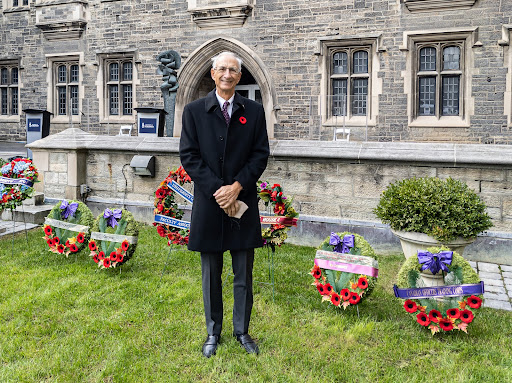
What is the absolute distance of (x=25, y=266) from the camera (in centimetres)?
498

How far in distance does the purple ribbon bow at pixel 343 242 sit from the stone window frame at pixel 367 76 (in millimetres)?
8133

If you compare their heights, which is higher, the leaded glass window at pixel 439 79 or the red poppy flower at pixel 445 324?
the leaded glass window at pixel 439 79

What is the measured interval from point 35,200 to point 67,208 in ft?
8.74

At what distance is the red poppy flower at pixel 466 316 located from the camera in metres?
3.28

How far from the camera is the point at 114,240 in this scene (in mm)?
4730

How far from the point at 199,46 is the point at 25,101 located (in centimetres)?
711

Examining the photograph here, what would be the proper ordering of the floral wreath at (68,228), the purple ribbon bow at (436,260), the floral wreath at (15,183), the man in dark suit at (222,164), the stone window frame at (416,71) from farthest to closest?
the stone window frame at (416,71), the floral wreath at (15,183), the floral wreath at (68,228), the purple ribbon bow at (436,260), the man in dark suit at (222,164)

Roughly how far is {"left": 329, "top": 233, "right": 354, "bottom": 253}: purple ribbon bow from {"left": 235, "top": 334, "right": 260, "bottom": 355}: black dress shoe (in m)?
1.23

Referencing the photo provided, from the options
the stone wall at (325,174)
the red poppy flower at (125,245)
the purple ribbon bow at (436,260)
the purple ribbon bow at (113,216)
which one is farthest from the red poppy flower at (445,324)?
the purple ribbon bow at (113,216)

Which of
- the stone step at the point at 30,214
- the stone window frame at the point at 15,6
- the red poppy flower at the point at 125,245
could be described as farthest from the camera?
the stone window frame at the point at 15,6

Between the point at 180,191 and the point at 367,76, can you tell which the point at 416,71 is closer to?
the point at 367,76

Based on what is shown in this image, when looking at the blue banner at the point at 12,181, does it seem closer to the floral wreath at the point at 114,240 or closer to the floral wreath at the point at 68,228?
the floral wreath at the point at 68,228

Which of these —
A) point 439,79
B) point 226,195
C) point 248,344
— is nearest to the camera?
point 226,195

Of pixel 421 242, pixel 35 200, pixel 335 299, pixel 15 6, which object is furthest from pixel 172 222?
pixel 15 6
